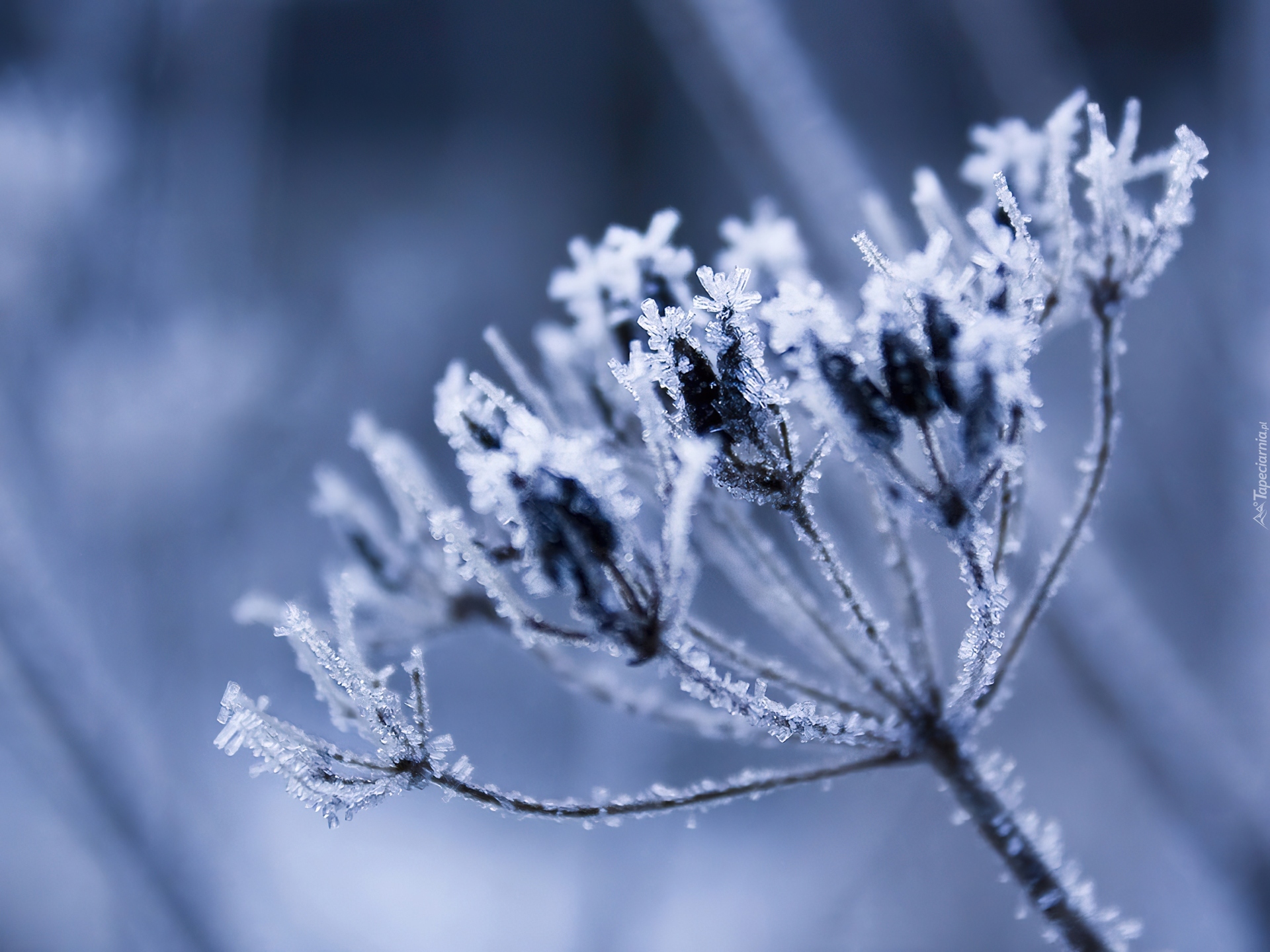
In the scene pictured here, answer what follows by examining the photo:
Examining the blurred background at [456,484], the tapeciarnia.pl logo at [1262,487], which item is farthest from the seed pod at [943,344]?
the blurred background at [456,484]

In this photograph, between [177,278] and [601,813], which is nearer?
[601,813]

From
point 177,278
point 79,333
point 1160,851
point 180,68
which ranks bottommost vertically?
point 1160,851

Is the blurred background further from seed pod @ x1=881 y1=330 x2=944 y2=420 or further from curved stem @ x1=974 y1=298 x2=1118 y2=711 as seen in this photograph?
seed pod @ x1=881 y1=330 x2=944 y2=420

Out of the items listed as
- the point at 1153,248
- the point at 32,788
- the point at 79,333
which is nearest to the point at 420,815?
the point at 32,788

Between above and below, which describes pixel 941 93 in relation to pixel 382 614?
above

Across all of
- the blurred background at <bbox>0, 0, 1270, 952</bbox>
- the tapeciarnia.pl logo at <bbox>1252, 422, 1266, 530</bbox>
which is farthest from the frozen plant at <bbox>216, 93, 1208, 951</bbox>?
the blurred background at <bbox>0, 0, 1270, 952</bbox>

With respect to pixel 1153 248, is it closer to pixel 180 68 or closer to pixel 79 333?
pixel 79 333

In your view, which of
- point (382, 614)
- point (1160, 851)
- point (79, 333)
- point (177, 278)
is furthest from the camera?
point (177, 278)

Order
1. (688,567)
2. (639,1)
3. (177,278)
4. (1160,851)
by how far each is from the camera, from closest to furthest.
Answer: (688,567) → (1160,851) → (177,278) → (639,1)
